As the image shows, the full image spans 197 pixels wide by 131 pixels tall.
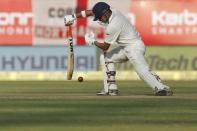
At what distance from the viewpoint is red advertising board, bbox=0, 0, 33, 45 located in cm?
2559

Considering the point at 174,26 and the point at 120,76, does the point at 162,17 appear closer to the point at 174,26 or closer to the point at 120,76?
the point at 174,26

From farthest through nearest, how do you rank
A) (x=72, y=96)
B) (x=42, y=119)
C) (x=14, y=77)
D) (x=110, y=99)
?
(x=14, y=77)
(x=72, y=96)
(x=110, y=99)
(x=42, y=119)

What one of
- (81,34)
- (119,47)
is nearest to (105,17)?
(119,47)

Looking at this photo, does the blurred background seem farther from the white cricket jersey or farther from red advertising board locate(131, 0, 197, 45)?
the white cricket jersey

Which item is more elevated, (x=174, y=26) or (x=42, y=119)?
(x=174, y=26)

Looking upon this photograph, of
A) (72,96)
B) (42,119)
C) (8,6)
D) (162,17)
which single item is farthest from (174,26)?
(42,119)

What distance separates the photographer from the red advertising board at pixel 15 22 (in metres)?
25.6

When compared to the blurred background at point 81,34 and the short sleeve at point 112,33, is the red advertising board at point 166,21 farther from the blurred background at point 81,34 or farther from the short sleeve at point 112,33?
the short sleeve at point 112,33

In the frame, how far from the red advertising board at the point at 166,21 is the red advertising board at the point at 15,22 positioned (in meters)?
3.17

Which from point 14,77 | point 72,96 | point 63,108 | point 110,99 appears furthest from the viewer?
point 14,77

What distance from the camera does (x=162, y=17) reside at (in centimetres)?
2584

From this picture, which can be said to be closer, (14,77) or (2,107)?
(2,107)

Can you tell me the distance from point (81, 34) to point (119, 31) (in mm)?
11389

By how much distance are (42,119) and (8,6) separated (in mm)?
15732
